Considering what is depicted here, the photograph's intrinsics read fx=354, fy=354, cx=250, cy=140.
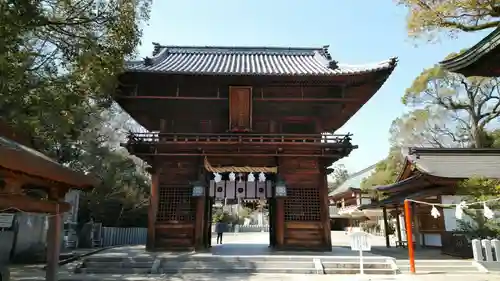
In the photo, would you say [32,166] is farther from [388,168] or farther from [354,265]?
[388,168]

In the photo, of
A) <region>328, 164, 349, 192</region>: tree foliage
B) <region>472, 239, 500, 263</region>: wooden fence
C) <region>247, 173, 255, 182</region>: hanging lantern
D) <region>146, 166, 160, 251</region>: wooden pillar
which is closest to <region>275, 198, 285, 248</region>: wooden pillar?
<region>247, 173, 255, 182</region>: hanging lantern

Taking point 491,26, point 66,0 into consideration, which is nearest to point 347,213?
point 491,26

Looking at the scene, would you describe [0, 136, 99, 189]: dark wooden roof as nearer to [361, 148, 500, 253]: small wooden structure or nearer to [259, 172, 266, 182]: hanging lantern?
[259, 172, 266, 182]: hanging lantern

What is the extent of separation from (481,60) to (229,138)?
981 centimetres

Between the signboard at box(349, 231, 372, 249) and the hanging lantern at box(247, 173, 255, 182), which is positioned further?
the hanging lantern at box(247, 173, 255, 182)

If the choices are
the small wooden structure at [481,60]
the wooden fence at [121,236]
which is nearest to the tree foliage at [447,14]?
the small wooden structure at [481,60]

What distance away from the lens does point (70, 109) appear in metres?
9.02

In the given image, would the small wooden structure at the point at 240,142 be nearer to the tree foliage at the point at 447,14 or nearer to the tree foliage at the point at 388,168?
the tree foliage at the point at 447,14

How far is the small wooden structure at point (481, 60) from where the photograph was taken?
211 inches

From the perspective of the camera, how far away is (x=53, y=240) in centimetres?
810

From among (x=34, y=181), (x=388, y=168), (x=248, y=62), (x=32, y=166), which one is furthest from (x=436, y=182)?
(x=388, y=168)

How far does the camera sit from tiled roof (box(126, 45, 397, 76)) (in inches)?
567

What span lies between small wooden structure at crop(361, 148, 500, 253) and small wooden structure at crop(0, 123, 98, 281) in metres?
14.4

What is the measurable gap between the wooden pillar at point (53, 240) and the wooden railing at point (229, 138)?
Answer: 5.99 metres
